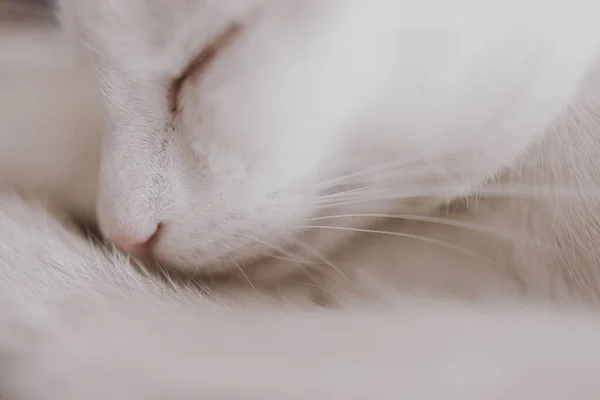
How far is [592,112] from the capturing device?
0.61 metres

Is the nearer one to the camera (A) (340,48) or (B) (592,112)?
(A) (340,48)

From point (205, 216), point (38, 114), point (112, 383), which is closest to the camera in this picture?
point (112, 383)

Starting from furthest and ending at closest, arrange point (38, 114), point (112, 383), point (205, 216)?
1. point (38, 114)
2. point (205, 216)
3. point (112, 383)

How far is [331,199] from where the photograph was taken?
1.83 feet

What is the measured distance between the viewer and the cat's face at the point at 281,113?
488 millimetres

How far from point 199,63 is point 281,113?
0.23 feet

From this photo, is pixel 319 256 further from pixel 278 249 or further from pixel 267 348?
pixel 267 348

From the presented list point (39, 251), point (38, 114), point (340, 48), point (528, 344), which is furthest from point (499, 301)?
point (38, 114)

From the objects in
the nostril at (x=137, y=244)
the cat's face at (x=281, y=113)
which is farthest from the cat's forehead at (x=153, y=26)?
the nostril at (x=137, y=244)

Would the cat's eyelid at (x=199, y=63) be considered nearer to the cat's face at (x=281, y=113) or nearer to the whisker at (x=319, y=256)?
the cat's face at (x=281, y=113)

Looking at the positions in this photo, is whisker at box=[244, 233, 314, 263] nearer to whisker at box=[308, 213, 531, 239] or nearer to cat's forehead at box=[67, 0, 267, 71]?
whisker at box=[308, 213, 531, 239]

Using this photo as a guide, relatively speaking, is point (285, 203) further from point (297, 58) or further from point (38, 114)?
point (38, 114)

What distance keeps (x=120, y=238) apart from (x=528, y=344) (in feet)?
1.00

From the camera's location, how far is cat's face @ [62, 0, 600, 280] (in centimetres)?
49
